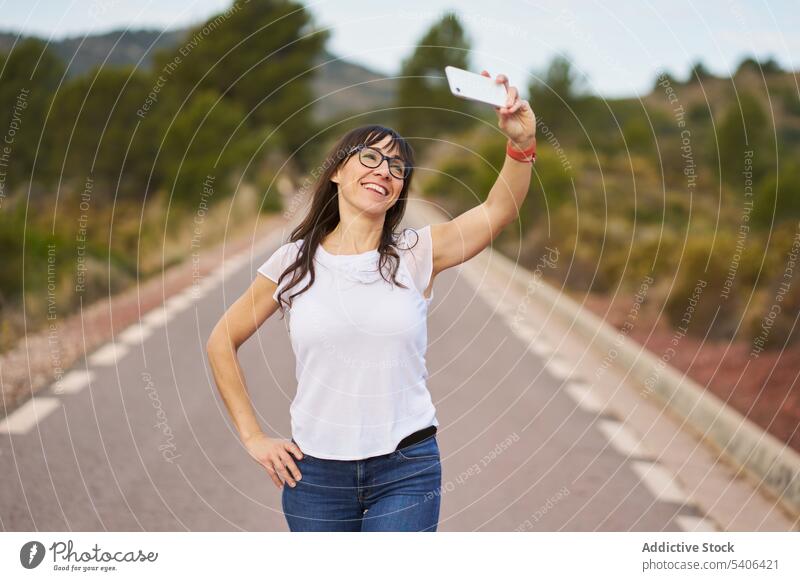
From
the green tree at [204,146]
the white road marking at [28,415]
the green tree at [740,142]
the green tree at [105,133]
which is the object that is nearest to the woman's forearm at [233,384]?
the white road marking at [28,415]

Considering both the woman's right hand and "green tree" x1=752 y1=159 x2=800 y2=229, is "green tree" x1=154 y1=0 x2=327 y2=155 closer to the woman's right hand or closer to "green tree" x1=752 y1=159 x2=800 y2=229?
"green tree" x1=752 y1=159 x2=800 y2=229

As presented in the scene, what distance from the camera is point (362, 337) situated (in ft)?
8.88

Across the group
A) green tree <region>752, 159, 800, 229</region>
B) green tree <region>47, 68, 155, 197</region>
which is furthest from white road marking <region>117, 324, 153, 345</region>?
green tree <region>47, 68, 155, 197</region>

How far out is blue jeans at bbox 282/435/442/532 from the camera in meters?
2.80

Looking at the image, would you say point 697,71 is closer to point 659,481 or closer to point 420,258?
point 659,481

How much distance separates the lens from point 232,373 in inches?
117

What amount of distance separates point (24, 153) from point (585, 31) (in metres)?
31.3

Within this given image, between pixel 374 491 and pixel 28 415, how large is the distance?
4.16m

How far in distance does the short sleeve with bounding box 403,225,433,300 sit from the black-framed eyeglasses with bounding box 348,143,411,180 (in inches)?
6.7

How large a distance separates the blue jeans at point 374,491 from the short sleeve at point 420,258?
431 mm

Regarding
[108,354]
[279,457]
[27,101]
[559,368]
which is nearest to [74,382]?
[108,354]

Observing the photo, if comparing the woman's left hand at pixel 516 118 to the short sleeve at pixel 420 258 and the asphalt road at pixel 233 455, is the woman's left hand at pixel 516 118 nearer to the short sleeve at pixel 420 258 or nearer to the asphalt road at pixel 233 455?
the short sleeve at pixel 420 258

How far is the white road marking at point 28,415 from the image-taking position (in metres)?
6.04

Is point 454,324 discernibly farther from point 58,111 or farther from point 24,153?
point 24,153
